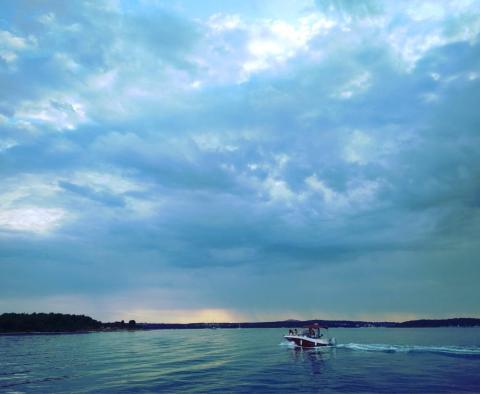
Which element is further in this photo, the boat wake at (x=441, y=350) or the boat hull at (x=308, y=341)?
the boat hull at (x=308, y=341)

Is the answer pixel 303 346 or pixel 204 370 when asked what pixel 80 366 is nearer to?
pixel 204 370

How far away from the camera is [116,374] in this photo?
4969 cm

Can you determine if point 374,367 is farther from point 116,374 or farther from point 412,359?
point 116,374

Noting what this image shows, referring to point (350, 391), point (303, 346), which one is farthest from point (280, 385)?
point (303, 346)

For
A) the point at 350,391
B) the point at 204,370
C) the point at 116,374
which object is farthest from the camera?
the point at 204,370

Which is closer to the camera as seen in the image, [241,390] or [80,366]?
[241,390]

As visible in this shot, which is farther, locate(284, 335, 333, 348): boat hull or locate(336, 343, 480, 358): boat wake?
locate(284, 335, 333, 348): boat hull

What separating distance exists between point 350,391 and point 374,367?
20.6 meters

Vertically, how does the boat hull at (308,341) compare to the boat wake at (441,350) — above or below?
above

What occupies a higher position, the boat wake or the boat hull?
the boat hull

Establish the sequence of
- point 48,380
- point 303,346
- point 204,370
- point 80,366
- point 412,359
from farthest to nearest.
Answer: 1. point 303,346
2. point 412,359
3. point 80,366
4. point 204,370
5. point 48,380

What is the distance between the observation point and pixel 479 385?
39375 mm

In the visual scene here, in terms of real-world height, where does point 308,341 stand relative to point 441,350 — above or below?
above

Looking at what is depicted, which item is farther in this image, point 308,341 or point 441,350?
point 308,341
